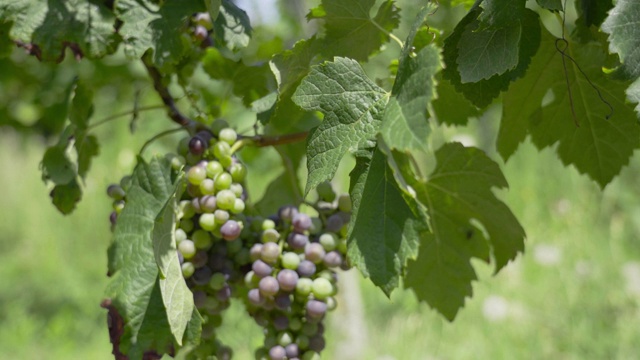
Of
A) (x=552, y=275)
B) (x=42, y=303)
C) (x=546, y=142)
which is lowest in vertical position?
(x=42, y=303)

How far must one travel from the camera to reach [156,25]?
88 centimetres

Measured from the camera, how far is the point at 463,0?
2.81 feet

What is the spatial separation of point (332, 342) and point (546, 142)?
7.53 ft

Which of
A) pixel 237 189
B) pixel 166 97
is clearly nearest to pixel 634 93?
pixel 237 189

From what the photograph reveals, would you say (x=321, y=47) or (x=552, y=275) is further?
(x=552, y=275)

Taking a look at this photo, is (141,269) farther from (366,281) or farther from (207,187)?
(366,281)

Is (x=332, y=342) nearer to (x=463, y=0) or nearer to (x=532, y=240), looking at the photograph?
(x=532, y=240)

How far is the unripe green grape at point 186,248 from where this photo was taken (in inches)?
34.1

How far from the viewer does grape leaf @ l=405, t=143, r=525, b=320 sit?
3.12ft

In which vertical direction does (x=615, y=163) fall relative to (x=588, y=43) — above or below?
below

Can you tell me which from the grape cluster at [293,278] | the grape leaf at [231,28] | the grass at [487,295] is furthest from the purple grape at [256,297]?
the grass at [487,295]

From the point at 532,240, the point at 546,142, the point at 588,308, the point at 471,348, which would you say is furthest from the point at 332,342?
the point at 546,142

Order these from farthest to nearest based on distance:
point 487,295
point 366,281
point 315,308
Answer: point 366,281 < point 487,295 < point 315,308

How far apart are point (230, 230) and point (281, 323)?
0.16 metres
